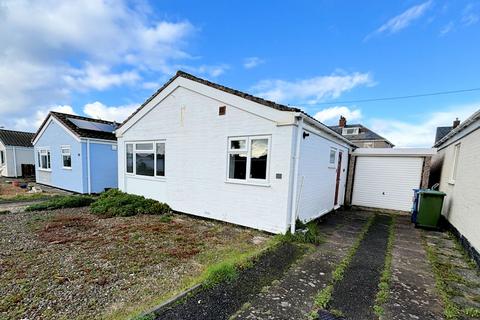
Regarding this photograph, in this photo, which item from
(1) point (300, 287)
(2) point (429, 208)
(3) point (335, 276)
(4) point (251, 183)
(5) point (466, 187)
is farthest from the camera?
(2) point (429, 208)

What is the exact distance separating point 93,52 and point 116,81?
10.1 ft

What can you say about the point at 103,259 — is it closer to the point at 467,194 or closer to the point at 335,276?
the point at 335,276

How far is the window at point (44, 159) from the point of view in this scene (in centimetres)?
1417

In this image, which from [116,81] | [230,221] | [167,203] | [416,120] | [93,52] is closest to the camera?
[230,221]

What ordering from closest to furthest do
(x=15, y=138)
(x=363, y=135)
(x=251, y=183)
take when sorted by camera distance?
(x=251, y=183) < (x=15, y=138) < (x=363, y=135)

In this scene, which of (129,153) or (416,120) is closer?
(129,153)

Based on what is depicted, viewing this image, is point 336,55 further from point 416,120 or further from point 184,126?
point 416,120

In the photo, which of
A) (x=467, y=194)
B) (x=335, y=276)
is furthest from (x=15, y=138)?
(x=467, y=194)

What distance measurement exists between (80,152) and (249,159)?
404 inches

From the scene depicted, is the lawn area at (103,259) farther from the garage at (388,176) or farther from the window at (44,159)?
the window at (44,159)

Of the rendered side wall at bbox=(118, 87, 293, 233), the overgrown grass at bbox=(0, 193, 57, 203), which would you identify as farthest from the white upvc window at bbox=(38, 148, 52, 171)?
the rendered side wall at bbox=(118, 87, 293, 233)

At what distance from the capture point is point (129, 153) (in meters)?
9.66

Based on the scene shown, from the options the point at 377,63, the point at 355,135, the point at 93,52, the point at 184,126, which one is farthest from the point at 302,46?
the point at 355,135

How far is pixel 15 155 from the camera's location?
770 inches
